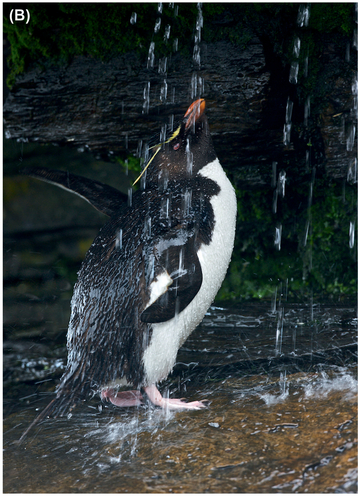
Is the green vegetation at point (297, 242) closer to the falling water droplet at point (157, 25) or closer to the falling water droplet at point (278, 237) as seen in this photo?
the falling water droplet at point (278, 237)

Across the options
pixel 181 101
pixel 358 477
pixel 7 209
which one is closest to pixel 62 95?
pixel 181 101

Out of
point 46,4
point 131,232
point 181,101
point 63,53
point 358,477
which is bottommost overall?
point 358,477

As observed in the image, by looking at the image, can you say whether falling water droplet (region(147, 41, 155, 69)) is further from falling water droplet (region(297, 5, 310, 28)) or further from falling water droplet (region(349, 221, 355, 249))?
falling water droplet (region(349, 221, 355, 249))

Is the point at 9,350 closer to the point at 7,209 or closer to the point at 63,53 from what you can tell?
the point at 7,209

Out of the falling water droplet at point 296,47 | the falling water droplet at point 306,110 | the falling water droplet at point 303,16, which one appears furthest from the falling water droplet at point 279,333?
the falling water droplet at point 303,16

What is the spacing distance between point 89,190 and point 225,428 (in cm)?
125

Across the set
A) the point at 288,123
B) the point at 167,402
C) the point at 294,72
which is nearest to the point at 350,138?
the point at 288,123

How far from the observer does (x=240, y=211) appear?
9.11ft

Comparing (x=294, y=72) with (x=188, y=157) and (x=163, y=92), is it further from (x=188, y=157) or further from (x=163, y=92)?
(x=188, y=157)

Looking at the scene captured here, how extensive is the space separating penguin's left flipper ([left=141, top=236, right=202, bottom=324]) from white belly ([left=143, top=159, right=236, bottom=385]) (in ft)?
0.23

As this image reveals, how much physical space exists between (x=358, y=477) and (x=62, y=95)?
215 cm

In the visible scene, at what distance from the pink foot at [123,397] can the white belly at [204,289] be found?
0.42 feet

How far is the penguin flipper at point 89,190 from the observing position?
79.7 inches

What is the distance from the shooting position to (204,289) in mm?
1737
